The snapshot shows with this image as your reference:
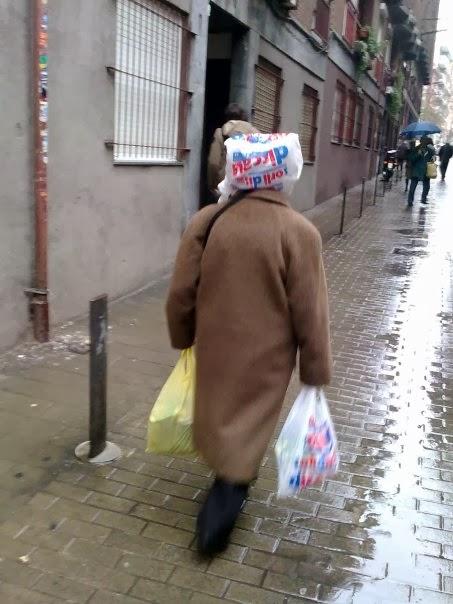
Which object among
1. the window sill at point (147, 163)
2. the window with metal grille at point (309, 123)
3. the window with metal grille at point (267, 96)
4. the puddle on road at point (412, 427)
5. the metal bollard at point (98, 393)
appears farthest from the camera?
the window with metal grille at point (309, 123)

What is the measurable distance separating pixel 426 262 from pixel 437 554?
24.0 feet

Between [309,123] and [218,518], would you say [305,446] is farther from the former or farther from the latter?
[309,123]

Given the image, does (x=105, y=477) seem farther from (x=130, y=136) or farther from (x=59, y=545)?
(x=130, y=136)

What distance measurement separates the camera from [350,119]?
63.5 ft

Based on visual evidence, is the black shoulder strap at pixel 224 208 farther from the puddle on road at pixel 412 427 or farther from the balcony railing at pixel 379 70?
the balcony railing at pixel 379 70

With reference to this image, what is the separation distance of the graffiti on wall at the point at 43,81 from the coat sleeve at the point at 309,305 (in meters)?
2.87

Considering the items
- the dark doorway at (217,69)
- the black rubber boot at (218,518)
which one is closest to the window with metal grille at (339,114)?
the dark doorway at (217,69)

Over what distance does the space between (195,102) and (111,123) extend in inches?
77.9

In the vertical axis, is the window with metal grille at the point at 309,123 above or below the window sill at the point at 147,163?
above

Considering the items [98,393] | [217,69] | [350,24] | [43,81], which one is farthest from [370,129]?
[98,393]

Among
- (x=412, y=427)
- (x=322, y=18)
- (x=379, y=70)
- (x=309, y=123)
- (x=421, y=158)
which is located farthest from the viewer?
(x=379, y=70)

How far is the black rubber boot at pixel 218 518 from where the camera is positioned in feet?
8.46

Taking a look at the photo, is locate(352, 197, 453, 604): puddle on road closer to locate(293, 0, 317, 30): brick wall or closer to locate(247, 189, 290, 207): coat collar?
locate(247, 189, 290, 207): coat collar

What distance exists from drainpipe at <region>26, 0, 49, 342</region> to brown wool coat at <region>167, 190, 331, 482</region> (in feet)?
7.97
